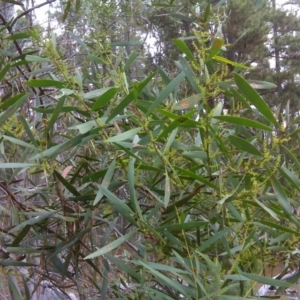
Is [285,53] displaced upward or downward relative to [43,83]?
downward

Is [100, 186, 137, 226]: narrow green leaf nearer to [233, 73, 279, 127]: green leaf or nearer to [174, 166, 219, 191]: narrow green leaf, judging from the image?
[174, 166, 219, 191]: narrow green leaf

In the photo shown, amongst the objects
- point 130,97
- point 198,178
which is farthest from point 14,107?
point 198,178

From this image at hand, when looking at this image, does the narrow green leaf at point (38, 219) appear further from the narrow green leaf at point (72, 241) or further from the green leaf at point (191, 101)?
the green leaf at point (191, 101)

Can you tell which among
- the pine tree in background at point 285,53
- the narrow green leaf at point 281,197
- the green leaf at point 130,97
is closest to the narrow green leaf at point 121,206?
the green leaf at point 130,97

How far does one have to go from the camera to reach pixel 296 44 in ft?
27.0

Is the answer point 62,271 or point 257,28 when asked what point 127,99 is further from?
point 257,28

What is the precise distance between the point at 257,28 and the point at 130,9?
20.3ft

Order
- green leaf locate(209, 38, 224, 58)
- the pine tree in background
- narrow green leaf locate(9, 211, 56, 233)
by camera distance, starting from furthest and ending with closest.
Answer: the pine tree in background
narrow green leaf locate(9, 211, 56, 233)
green leaf locate(209, 38, 224, 58)

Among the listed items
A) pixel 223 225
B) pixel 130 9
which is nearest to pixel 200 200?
pixel 223 225

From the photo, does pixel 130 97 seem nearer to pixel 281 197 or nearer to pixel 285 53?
pixel 281 197

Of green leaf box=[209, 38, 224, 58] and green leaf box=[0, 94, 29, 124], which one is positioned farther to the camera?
green leaf box=[0, 94, 29, 124]

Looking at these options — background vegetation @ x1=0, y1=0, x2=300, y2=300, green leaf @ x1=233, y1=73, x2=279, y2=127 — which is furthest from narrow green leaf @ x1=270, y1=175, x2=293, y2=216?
green leaf @ x1=233, y1=73, x2=279, y2=127

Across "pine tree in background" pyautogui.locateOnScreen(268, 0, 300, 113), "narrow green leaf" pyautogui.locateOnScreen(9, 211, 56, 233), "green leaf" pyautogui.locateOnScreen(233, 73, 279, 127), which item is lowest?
"pine tree in background" pyautogui.locateOnScreen(268, 0, 300, 113)

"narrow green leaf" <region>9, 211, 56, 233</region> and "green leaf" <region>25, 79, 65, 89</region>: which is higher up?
"green leaf" <region>25, 79, 65, 89</region>
